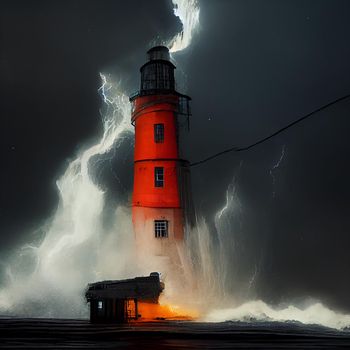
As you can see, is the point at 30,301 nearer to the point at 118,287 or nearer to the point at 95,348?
the point at 118,287

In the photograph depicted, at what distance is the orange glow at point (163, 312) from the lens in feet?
121

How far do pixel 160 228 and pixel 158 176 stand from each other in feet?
13.3

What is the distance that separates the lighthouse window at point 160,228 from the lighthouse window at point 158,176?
285 centimetres

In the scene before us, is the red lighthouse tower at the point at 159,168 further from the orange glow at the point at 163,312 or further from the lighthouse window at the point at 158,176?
the orange glow at the point at 163,312

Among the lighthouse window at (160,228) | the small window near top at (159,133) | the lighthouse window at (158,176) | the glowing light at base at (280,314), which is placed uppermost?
the small window near top at (159,133)

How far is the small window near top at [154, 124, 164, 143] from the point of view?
44.0 m

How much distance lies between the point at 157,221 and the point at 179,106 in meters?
9.75

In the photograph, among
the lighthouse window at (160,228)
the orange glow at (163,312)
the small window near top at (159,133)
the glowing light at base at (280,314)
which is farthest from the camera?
the small window near top at (159,133)

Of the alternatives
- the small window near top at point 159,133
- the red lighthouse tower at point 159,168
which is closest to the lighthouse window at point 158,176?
the red lighthouse tower at point 159,168

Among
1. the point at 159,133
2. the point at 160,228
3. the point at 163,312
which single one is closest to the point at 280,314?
the point at 163,312

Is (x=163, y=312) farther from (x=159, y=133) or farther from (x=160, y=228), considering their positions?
(x=159, y=133)

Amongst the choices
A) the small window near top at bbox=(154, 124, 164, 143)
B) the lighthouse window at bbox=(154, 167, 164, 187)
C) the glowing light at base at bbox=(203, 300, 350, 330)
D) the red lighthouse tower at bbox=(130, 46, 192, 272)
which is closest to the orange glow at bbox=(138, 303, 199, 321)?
the glowing light at base at bbox=(203, 300, 350, 330)

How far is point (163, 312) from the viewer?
38281mm

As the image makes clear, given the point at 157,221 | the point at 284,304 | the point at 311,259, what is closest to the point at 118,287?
the point at 157,221
